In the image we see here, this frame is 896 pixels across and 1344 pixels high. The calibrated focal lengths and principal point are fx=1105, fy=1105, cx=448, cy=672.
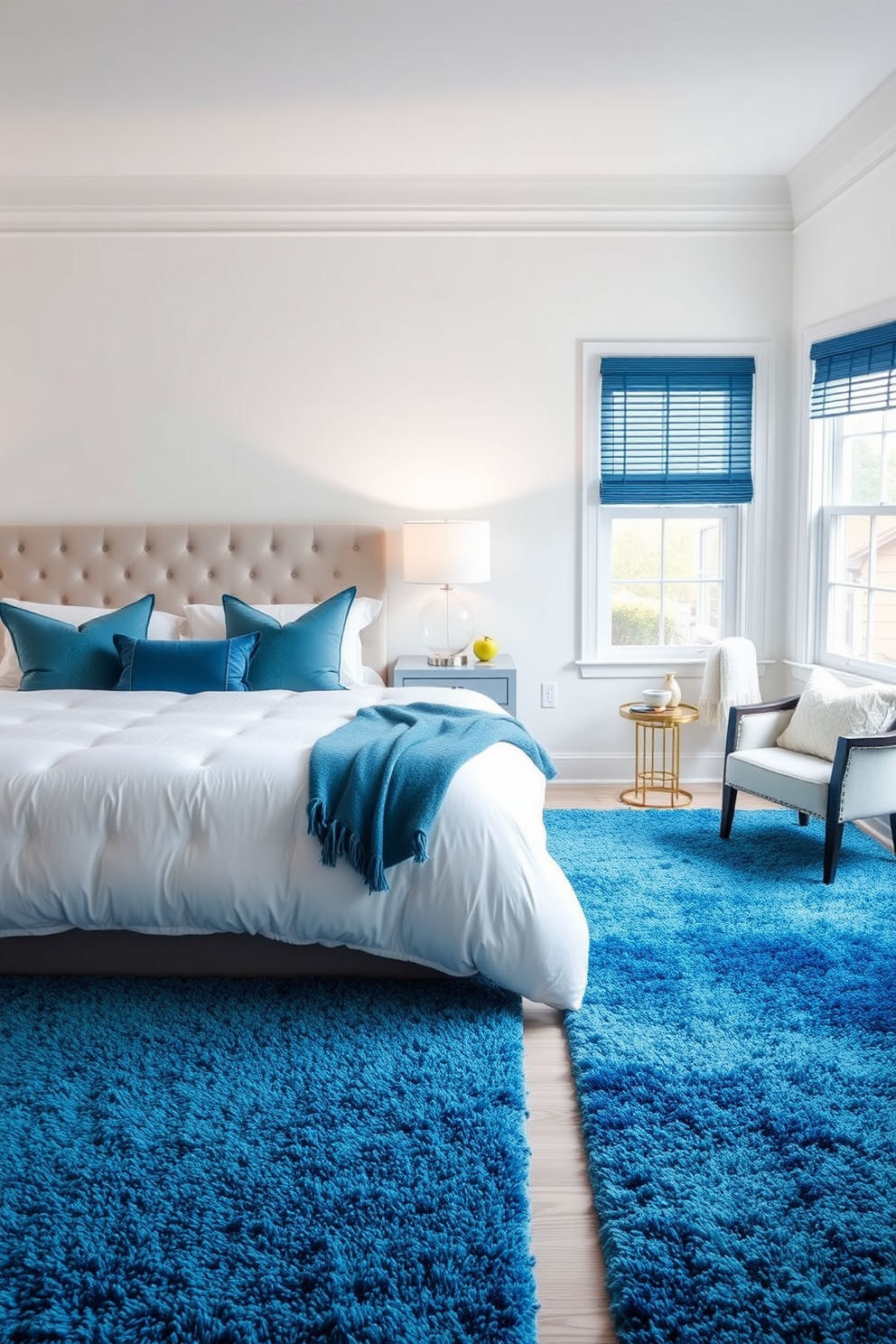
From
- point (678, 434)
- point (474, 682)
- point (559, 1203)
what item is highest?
point (678, 434)

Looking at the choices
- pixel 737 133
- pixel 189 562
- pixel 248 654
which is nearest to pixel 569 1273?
pixel 248 654

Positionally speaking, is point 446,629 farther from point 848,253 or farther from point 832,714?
point 848,253

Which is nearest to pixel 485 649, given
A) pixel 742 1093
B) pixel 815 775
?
pixel 815 775

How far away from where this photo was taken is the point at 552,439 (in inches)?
212

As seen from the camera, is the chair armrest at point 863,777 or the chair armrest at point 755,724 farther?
the chair armrest at point 755,724

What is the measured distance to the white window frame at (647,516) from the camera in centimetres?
536

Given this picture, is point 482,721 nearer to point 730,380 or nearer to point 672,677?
point 672,677

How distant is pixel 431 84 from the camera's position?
4047mm

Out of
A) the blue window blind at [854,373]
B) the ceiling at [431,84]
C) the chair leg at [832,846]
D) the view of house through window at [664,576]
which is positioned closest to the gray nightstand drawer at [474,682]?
the view of house through window at [664,576]

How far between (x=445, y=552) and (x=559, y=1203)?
3244 millimetres

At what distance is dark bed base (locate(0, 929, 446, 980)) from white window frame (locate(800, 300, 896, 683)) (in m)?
2.97

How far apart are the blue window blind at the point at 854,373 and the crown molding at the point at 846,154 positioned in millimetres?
624

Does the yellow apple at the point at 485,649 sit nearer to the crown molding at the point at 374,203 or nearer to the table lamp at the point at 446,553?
the table lamp at the point at 446,553

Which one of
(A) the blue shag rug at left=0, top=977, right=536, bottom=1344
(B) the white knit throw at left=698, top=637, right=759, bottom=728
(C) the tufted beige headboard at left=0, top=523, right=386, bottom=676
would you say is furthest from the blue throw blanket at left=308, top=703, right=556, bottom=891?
(C) the tufted beige headboard at left=0, top=523, right=386, bottom=676
